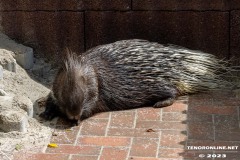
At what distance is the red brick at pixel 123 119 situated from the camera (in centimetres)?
534

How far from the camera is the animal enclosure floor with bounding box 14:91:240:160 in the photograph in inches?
188

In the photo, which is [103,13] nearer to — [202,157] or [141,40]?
[141,40]

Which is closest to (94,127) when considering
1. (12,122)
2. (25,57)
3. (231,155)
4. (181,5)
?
(12,122)

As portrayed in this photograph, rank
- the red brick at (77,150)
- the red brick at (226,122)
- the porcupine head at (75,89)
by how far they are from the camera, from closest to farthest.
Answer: the red brick at (77,150) < the red brick at (226,122) < the porcupine head at (75,89)

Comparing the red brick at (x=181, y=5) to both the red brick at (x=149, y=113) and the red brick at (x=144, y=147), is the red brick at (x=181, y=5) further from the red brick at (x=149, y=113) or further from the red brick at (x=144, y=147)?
the red brick at (x=144, y=147)

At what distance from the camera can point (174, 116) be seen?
5461mm

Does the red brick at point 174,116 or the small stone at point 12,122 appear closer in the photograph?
the small stone at point 12,122

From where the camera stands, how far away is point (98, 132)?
521cm

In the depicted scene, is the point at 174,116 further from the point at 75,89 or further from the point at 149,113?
the point at 75,89

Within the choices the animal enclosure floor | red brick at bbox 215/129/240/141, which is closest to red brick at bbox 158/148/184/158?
the animal enclosure floor

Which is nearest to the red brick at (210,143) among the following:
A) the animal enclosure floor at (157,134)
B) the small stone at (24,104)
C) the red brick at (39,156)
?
the animal enclosure floor at (157,134)

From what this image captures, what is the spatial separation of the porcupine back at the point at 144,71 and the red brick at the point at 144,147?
0.77m

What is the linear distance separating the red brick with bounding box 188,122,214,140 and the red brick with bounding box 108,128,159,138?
28 centimetres

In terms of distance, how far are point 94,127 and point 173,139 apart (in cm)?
71
